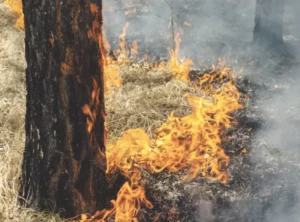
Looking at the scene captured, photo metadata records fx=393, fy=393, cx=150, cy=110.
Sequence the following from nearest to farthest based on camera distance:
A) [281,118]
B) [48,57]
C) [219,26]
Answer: [48,57]
[281,118]
[219,26]

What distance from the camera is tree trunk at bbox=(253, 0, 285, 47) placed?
27.9 ft

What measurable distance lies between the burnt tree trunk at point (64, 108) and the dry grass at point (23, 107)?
165 millimetres

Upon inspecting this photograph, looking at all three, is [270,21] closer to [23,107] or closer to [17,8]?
[23,107]

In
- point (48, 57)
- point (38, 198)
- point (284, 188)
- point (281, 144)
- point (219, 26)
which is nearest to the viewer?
point (48, 57)

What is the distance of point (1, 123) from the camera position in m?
5.55

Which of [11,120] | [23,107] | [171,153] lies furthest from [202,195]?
[23,107]

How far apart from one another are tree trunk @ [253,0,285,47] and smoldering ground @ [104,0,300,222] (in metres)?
0.23

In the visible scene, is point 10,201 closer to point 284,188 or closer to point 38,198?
point 38,198

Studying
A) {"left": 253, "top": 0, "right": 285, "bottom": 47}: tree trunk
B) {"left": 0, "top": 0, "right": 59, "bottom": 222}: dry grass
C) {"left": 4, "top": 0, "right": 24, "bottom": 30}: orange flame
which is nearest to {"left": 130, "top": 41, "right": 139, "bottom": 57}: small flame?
{"left": 0, "top": 0, "right": 59, "bottom": 222}: dry grass

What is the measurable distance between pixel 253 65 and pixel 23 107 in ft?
14.8

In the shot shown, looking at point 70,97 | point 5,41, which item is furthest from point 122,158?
point 5,41

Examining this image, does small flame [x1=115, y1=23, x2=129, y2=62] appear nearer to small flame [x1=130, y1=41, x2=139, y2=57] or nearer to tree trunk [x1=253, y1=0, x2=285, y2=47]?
small flame [x1=130, y1=41, x2=139, y2=57]

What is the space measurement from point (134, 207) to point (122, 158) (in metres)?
0.68

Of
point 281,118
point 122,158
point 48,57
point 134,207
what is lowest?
point 134,207
